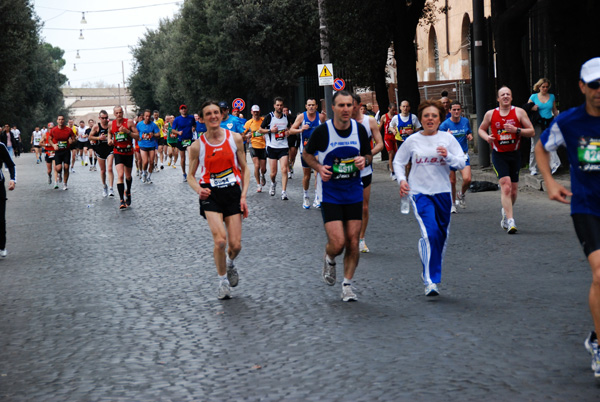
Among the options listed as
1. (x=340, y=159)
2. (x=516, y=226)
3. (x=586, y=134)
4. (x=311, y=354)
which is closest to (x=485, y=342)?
(x=311, y=354)

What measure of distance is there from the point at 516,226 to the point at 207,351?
6.98 meters

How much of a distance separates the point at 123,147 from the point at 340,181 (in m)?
10.5

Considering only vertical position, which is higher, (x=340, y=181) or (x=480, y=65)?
(x=480, y=65)

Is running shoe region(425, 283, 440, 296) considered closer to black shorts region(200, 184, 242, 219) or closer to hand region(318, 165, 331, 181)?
hand region(318, 165, 331, 181)

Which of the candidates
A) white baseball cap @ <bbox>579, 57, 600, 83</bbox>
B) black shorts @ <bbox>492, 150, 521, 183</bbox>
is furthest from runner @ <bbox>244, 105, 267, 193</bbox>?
white baseball cap @ <bbox>579, 57, 600, 83</bbox>

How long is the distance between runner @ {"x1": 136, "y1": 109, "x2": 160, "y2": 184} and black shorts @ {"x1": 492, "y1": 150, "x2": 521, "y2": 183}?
500 inches

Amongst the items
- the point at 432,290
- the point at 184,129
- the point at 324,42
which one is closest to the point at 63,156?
the point at 184,129

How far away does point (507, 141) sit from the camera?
11.8 meters

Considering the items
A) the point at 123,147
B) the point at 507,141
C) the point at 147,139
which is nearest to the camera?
the point at 507,141

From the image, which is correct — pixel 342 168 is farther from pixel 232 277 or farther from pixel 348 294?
pixel 232 277

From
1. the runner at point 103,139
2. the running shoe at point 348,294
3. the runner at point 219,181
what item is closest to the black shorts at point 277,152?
the runner at point 103,139

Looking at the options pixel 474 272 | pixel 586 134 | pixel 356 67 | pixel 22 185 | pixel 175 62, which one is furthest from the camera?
pixel 175 62

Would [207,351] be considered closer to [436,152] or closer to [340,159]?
[340,159]

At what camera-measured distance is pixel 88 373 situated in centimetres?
562
